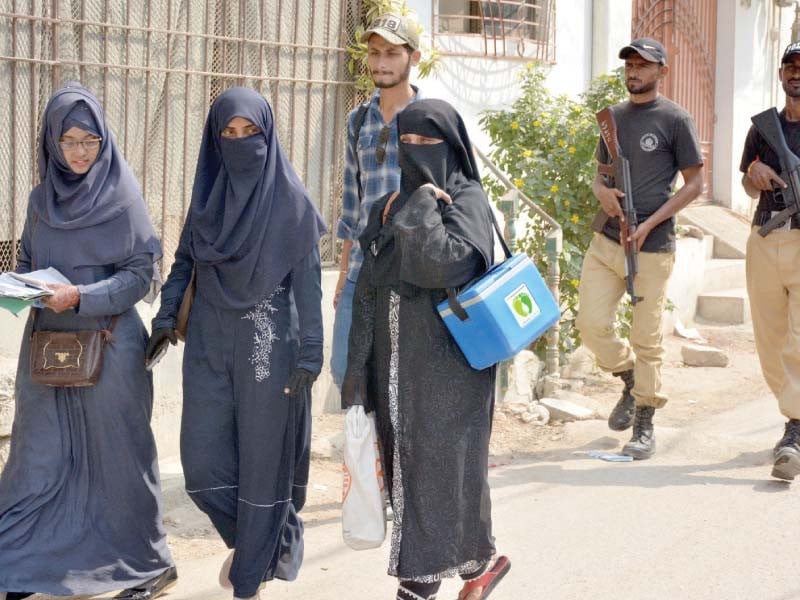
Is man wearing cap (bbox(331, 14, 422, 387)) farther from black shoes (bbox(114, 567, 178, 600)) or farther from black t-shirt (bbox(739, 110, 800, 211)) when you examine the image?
black t-shirt (bbox(739, 110, 800, 211))

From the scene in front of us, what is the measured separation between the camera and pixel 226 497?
3785mm

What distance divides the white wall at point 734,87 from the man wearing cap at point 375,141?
752 cm

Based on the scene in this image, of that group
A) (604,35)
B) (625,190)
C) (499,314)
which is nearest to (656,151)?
(625,190)

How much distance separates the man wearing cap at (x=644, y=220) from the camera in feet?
18.2

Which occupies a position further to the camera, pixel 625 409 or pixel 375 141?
pixel 625 409

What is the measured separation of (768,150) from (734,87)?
6363 mm

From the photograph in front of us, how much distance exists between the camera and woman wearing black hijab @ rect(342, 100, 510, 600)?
3.50 m

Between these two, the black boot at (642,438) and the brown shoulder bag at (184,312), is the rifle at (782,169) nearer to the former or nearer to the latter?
the black boot at (642,438)

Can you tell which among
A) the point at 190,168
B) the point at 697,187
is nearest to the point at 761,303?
the point at 697,187

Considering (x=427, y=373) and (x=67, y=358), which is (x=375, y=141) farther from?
(x=67, y=358)

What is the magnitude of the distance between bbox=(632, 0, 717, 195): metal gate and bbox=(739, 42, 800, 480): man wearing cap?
486cm

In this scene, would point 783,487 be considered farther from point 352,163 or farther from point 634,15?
point 634,15

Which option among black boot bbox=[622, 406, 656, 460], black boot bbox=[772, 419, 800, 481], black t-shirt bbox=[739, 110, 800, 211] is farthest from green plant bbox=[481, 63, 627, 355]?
black boot bbox=[772, 419, 800, 481]

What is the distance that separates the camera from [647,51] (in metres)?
5.46
